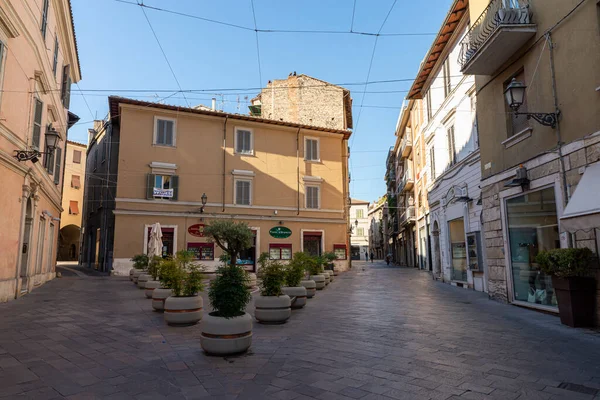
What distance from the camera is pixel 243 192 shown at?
25.6 metres

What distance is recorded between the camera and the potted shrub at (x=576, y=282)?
6941mm

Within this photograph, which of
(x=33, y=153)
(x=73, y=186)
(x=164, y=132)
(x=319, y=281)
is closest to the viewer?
(x=33, y=153)

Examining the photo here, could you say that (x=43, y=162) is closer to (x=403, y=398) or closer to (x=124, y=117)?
(x=124, y=117)

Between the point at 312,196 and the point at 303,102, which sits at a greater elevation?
the point at 303,102

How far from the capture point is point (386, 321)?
26.2 feet

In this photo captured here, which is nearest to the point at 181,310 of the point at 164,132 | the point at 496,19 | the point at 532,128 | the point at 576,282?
the point at 576,282

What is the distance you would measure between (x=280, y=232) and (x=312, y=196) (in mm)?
3743

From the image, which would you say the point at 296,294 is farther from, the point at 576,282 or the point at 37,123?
the point at 37,123

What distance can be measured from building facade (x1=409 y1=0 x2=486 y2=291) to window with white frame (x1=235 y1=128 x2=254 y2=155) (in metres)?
11.4

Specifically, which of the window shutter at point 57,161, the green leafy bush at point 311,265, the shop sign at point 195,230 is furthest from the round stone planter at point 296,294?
the shop sign at point 195,230

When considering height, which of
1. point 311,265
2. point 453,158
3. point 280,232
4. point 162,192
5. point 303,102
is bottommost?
point 311,265

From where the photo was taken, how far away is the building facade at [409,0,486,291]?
13.8 meters

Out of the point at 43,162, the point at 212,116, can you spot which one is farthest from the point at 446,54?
the point at 43,162

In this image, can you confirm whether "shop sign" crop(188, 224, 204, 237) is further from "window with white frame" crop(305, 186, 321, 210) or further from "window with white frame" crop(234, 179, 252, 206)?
"window with white frame" crop(305, 186, 321, 210)
